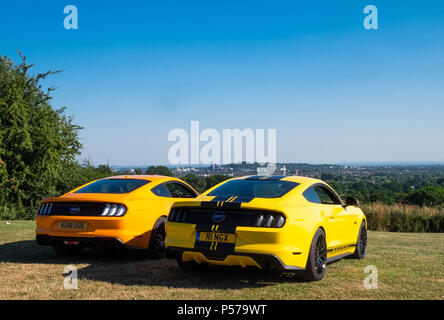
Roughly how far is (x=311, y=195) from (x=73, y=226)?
378 centimetres

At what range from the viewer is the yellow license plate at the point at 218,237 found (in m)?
6.18

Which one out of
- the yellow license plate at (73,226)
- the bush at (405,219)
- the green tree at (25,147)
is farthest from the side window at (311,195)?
the green tree at (25,147)

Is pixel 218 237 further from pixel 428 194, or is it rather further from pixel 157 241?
pixel 428 194

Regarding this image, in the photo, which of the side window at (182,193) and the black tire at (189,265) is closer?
the black tire at (189,265)

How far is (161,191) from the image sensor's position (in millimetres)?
9047

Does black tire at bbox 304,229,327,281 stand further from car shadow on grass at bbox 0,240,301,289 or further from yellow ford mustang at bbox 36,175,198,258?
yellow ford mustang at bbox 36,175,198,258

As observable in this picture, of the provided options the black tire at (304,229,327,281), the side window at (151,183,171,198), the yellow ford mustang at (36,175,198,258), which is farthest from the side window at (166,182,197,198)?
the black tire at (304,229,327,281)

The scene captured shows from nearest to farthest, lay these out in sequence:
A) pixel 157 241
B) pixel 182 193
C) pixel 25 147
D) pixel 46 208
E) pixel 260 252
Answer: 1. pixel 260 252
2. pixel 46 208
3. pixel 157 241
4. pixel 182 193
5. pixel 25 147

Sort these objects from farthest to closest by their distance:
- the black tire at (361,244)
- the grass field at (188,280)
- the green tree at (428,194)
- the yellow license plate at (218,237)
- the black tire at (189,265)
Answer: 1. the green tree at (428,194)
2. the black tire at (361,244)
3. the black tire at (189,265)
4. the yellow license plate at (218,237)
5. the grass field at (188,280)

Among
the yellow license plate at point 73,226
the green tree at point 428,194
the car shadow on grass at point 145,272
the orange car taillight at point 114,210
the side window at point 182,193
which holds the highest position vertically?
the side window at point 182,193

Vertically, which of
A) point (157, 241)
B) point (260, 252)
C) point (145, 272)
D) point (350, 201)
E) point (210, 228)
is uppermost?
point (350, 201)

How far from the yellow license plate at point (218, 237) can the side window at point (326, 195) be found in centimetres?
202

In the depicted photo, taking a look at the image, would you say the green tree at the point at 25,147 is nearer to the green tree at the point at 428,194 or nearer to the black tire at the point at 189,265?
the black tire at the point at 189,265

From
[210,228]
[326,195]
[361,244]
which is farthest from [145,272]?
[361,244]
